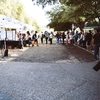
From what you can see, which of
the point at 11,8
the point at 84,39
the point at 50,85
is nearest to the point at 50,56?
the point at 84,39

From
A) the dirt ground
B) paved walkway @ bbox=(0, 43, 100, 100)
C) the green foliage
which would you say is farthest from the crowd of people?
the green foliage

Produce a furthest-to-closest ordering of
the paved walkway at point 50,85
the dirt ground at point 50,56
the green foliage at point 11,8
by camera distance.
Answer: the green foliage at point 11,8, the dirt ground at point 50,56, the paved walkway at point 50,85

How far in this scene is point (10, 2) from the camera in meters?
31.6

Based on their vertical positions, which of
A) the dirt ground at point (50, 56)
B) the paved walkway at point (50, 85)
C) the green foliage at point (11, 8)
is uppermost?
the green foliage at point (11, 8)

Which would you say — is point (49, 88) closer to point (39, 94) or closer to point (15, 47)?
point (39, 94)

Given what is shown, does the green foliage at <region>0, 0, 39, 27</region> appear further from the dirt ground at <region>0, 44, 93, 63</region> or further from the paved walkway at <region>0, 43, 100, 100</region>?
the paved walkway at <region>0, 43, 100, 100</region>

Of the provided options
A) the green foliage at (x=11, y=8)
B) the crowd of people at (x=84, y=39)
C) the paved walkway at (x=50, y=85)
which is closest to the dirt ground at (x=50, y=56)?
the crowd of people at (x=84, y=39)

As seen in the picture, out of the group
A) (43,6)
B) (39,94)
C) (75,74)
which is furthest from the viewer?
(43,6)

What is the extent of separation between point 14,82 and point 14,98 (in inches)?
68.4

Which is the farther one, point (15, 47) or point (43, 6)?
point (15, 47)

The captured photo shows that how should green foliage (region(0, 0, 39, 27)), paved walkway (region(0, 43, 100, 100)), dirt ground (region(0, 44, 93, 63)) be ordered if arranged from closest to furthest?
1. paved walkway (region(0, 43, 100, 100))
2. dirt ground (region(0, 44, 93, 63))
3. green foliage (region(0, 0, 39, 27))

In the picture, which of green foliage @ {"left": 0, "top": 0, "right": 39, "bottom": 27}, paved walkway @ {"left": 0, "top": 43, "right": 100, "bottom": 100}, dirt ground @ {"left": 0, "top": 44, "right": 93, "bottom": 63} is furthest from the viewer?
green foliage @ {"left": 0, "top": 0, "right": 39, "bottom": 27}

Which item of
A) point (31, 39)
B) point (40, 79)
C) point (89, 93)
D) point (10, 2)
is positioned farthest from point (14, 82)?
point (10, 2)

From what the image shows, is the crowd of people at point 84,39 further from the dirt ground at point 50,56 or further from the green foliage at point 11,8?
the green foliage at point 11,8
